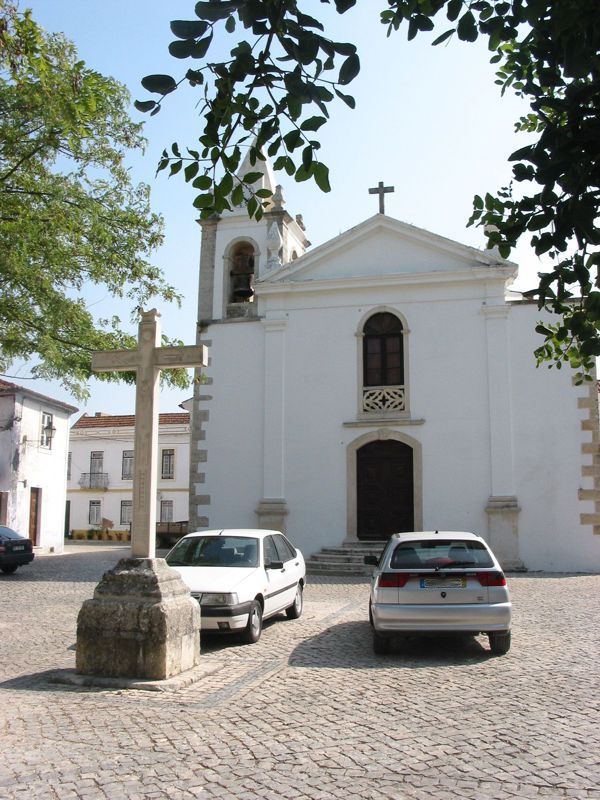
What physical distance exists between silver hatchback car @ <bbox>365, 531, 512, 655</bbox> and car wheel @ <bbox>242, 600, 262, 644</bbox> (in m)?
1.56

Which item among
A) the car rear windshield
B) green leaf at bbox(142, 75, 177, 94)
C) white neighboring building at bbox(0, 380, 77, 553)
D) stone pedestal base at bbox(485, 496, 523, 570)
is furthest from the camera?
white neighboring building at bbox(0, 380, 77, 553)

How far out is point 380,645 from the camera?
884 centimetres

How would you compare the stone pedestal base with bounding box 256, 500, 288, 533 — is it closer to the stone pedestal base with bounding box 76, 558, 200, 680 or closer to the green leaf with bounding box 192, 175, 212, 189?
the stone pedestal base with bounding box 76, 558, 200, 680

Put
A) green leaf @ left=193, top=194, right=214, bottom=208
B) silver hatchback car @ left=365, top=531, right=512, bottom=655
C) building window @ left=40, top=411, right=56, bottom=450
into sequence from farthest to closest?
building window @ left=40, top=411, right=56, bottom=450
silver hatchback car @ left=365, top=531, right=512, bottom=655
green leaf @ left=193, top=194, right=214, bottom=208

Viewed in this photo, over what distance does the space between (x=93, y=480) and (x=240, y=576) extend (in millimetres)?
39423

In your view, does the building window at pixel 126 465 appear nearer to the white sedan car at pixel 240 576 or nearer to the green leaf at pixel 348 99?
the white sedan car at pixel 240 576

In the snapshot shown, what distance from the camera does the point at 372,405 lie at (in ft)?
68.1

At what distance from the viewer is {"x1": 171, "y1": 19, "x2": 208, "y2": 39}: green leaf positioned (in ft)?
11.5

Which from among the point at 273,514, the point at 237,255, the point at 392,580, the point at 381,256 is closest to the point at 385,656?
the point at 392,580

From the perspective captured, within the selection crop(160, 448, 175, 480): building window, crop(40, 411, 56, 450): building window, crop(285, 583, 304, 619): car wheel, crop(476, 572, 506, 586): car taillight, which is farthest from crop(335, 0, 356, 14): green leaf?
crop(160, 448, 175, 480): building window

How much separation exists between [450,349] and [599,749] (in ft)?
51.5

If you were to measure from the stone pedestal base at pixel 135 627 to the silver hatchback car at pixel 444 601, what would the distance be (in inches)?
92.4

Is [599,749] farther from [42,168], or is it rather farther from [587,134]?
[42,168]

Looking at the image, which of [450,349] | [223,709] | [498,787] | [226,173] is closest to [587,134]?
[226,173]
